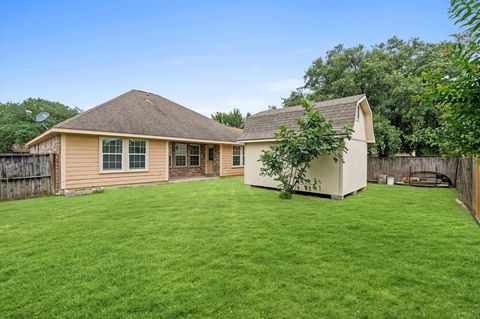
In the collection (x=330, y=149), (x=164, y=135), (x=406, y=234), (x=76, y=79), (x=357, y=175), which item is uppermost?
(x=76, y=79)

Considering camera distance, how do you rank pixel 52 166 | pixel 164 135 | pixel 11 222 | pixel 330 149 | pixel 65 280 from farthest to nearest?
pixel 164 135 < pixel 52 166 < pixel 330 149 < pixel 11 222 < pixel 65 280

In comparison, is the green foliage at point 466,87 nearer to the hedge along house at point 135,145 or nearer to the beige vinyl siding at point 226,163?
the hedge along house at point 135,145

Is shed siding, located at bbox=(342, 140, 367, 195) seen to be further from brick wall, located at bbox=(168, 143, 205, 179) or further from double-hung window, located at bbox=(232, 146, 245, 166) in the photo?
brick wall, located at bbox=(168, 143, 205, 179)

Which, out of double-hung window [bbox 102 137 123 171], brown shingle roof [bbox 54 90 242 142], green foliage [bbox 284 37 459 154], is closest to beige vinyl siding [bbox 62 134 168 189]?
double-hung window [bbox 102 137 123 171]

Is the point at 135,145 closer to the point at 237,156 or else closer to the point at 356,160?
the point at 237,156

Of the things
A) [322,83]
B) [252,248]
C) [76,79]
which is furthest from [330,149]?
[76,79]

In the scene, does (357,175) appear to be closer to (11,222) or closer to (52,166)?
(11,222)

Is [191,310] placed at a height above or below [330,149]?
below

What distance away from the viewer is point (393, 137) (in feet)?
44.4

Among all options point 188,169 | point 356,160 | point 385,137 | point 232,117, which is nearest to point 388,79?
point 385,137

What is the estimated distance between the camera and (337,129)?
336 inches

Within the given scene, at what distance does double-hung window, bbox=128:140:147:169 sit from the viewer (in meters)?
11.8

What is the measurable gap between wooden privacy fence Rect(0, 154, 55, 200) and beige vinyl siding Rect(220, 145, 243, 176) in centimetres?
921

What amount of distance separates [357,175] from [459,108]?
8379mm
